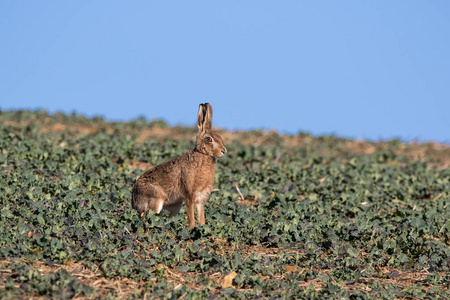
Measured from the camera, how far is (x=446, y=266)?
9.16 meters

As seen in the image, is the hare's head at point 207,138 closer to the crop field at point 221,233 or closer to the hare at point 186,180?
the hare at point 186,180

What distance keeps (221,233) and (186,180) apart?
1.03 metres

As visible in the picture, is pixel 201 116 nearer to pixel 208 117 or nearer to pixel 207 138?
pixel 208 117

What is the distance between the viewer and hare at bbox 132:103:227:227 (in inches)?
374

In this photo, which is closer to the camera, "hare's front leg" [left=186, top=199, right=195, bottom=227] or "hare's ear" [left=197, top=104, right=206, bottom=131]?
"hare's front leg" [left=186, top=199, right=195, bottom=227]

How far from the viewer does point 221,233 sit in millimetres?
9289

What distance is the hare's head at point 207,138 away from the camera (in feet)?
31.8

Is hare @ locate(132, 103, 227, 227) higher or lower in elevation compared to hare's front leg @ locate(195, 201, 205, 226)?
higher

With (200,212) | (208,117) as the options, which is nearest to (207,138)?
(208,117)

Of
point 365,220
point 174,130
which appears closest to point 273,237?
point 365,220

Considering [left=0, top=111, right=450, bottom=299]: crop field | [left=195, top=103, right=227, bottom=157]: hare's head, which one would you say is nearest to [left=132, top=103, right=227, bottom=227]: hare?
[left=195, top=103, right=227, bottom=157]: hare's head

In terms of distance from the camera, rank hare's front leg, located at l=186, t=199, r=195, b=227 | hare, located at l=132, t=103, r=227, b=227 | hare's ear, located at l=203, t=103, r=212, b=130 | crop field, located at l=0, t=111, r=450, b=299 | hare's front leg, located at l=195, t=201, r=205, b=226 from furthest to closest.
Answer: hare's ear, located at l=203, t=103, r=212, b=130 < hare's front leg, located at l=195, t=201, r=205, b=226 < hare, located at l=132, t=103, r=227, b=227 < hare's front leg, located at l=186, t=199, r=195, b=227 < crop field, located at l=0, t=111, r=450, b=299

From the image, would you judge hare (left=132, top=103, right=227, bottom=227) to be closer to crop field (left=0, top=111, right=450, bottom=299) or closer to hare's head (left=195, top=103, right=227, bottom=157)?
hare's head (left=195, top=103, right=227, bottom=157)

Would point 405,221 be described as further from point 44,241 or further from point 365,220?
point 44,241
